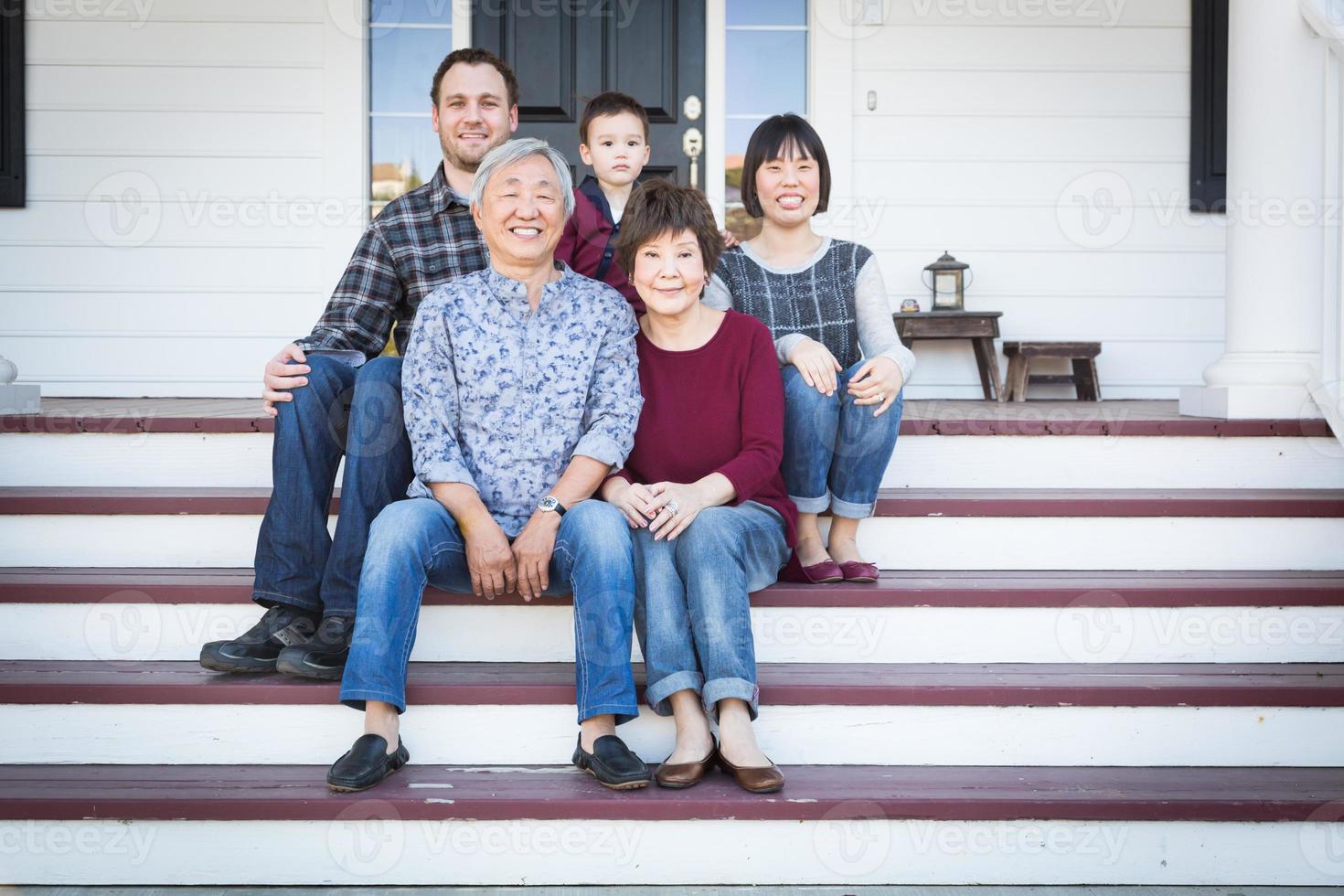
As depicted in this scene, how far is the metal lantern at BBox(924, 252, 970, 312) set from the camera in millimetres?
4141

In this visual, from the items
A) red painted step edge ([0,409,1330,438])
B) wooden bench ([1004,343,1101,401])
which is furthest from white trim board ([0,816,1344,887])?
wooden bench ([1004,343,1101,401])

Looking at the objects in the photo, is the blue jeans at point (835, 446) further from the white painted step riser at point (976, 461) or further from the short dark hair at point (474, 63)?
the short dark hair at point (474, 63)

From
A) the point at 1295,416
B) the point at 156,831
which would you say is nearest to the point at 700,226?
the point at 156,831

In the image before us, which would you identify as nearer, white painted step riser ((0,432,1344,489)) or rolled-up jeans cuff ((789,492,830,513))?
rolled-up jeans cuff ((789,492,830,513))

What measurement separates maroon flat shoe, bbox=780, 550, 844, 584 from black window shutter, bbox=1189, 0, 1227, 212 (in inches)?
113

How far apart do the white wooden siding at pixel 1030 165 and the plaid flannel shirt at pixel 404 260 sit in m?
2.12

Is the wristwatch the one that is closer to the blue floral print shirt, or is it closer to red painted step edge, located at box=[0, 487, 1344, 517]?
the blue floral print shirt

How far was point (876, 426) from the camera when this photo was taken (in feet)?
7.52

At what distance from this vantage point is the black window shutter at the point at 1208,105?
13.8 feet

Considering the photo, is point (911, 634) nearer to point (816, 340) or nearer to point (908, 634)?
point (908, 634)


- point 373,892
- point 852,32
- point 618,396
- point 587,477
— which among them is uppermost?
point 852,32

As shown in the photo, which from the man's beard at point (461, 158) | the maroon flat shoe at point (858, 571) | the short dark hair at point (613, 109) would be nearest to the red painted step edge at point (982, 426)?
the maroon flat shoe at point (858, 571)

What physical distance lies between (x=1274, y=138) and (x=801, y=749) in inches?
84.0

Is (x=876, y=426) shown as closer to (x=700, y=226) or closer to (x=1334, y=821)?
(x=700, y=226)
